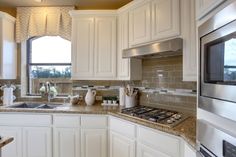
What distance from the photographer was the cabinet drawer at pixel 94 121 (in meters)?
2.89

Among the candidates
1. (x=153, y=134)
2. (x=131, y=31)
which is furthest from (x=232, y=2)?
(x=131, y=31)

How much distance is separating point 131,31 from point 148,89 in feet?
2.67

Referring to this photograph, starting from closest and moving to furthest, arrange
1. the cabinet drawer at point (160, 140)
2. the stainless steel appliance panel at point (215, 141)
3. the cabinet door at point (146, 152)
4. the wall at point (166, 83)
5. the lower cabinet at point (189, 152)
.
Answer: the stainless steel appliance panel at point (215, 141) → the lower cabinet at point (189, 152) → the cabinet drawer at point (160, 140) → the cabinet door at point (146, 152) → the wall at point (166, 83)

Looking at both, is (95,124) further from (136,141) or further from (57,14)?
(57,14)

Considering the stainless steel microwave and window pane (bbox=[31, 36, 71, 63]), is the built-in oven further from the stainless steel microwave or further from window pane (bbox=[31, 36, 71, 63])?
window pane (bbox=[31, 36, 71, 63])

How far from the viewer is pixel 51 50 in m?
3.91

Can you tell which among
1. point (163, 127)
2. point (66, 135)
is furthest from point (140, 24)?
point (66, 135)

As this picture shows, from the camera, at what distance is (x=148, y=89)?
317cm

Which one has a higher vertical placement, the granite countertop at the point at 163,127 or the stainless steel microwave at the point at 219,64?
the stainless steel microwave at the point at 219,64

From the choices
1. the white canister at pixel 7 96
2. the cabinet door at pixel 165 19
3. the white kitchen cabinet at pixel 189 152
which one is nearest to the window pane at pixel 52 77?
the white canister at pixel 7 96

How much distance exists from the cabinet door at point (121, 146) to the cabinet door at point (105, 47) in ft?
3.12

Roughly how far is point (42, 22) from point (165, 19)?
219cm

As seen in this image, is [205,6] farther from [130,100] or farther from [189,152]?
[130,100]

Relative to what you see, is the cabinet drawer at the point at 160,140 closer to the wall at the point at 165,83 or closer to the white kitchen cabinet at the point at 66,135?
the wall at the point at 165,83
